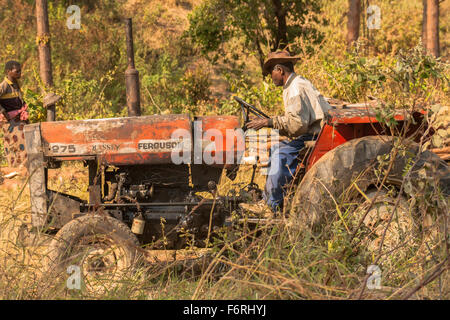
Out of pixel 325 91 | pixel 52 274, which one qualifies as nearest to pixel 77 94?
pixel 325 91

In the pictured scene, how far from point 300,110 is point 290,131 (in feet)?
0.59

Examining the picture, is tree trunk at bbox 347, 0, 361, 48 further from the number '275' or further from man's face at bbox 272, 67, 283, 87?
the number '275'

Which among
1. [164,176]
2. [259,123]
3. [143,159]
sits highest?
[259,123]

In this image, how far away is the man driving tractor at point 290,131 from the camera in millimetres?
4387

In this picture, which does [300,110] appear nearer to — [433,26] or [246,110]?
[246,110]

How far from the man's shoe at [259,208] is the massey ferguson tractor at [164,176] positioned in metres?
0.07

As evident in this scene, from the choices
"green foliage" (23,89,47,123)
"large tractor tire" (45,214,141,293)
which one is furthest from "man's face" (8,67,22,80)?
"large tractor tire" (45,214,141,293)

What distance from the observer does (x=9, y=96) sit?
320 inches

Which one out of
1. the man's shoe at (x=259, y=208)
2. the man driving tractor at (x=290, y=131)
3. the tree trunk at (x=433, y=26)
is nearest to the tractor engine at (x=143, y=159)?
the man's shoe at (x=259, y=208)

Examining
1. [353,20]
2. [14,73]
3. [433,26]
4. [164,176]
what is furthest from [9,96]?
[433,26]

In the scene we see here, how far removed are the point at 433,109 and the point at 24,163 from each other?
3.17 meters

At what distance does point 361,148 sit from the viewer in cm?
421

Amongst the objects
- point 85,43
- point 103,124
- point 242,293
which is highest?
point 85,43
